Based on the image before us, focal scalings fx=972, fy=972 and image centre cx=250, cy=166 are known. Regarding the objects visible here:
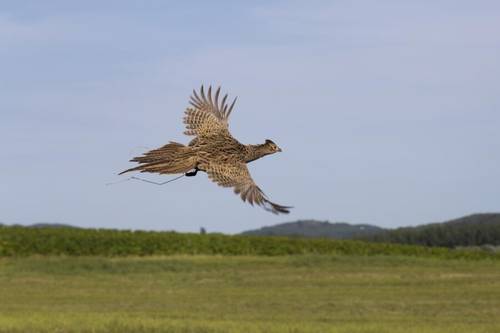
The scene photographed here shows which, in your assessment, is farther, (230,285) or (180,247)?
(180,247)

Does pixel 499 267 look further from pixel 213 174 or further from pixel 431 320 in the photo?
pixel 213 174

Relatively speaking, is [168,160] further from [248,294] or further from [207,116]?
[248,294]

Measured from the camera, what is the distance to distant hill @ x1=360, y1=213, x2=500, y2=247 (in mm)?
64938

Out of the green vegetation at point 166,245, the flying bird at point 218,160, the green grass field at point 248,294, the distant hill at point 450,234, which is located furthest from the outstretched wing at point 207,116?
the distant hill at point 450,234

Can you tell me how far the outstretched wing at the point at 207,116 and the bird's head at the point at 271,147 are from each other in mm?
454

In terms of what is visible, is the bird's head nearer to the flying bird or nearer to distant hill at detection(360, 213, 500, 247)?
the flying bird

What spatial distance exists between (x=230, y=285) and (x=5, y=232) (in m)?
18.8

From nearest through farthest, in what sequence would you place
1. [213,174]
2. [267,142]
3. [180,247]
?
[213,174]
[267,142]
[180,247]

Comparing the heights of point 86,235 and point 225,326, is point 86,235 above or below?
above

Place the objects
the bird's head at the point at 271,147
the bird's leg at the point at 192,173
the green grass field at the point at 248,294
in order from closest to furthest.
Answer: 1. the bird's leg at the point at 192,173
2. the bird's head at the point at 271,147
3. the green grass field at the point at 248,294

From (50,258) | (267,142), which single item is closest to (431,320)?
(267,142)

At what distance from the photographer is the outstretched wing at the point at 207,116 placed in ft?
15.4

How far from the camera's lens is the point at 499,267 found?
4253 cm

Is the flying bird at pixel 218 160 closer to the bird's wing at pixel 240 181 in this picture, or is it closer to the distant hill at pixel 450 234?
the bird's wing at pixel 240 181
